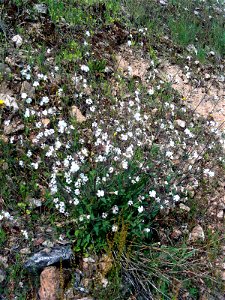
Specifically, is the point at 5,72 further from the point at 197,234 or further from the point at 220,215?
the point at 220,215

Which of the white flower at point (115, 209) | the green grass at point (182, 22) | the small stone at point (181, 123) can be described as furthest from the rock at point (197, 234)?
the green grass at point (182, 22)

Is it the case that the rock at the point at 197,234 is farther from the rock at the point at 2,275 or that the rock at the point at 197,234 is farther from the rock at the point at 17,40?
the rock at the point at 17,40

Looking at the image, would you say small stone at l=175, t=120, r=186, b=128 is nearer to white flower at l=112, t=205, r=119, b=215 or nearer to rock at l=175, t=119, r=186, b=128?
rock at l=175, t=119, r=186, b=128

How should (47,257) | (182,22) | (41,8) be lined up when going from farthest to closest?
(182,22), (41,8), (47,257)

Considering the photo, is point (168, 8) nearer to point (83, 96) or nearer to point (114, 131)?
point (83, 96)

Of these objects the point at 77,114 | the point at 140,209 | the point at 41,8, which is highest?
the point at 41,8

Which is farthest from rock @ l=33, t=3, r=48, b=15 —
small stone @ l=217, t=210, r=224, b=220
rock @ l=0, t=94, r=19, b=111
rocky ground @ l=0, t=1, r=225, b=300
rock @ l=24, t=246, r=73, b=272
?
small stone @ l=217, t=210, r=224, b=220

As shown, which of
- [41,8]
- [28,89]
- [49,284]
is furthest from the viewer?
[41,8]

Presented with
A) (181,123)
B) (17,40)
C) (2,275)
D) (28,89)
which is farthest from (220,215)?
(17,40)

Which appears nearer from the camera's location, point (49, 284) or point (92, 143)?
point (49, 284)
